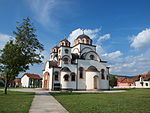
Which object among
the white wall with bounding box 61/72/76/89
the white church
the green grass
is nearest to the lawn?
the green grass

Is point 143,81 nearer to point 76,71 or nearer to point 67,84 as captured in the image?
point 76,71

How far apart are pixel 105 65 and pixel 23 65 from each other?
2475 cm

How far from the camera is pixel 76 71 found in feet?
121

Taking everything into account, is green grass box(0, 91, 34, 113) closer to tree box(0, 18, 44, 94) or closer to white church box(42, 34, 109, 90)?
tree box(0, 18, 44, 94)

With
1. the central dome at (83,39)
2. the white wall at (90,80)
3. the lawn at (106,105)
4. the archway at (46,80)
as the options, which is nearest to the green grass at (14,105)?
the lawn at (106,105)

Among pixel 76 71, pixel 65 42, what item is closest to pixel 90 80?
pixel 76 71

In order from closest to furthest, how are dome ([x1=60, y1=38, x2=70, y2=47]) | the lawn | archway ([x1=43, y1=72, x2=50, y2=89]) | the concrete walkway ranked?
the concrete walkway < the lawn < archway ([x1=43, y1=72, x2=50, y2=89]) < dome ([x1=60, y1=38, x2=70, y2=47])

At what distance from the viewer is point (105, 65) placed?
40.7 metres

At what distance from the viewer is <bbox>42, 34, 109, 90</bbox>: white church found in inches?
1382

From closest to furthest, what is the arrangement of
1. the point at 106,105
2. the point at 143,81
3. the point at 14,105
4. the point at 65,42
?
the point at 14,105 → the point at 106,105 → the point at 65,42 → the point at 143,81

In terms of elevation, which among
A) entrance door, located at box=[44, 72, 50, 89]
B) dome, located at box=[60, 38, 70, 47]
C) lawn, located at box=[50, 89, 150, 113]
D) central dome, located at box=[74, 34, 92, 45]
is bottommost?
lawn, located at box=[50, 89, 150, 113]

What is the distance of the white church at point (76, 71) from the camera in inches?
1382

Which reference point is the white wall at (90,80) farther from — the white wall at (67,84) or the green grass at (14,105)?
the green grass at (14,105)

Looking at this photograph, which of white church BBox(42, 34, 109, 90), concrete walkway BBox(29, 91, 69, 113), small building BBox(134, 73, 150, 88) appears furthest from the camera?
small building BBox(134, 73, 150, 88)
